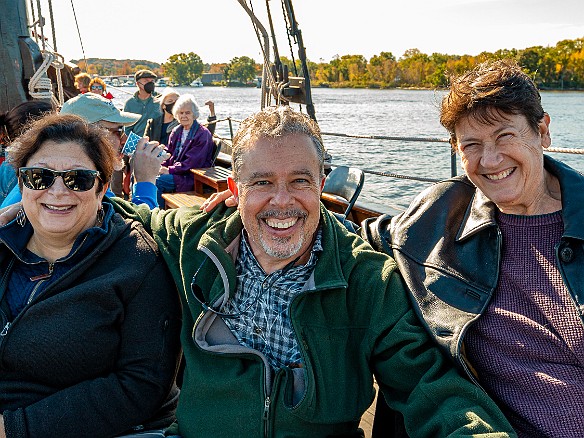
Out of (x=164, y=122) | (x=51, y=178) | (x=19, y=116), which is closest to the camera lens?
(x=51, y=178)

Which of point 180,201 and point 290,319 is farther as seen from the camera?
point 180,201

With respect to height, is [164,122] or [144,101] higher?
[144,101]

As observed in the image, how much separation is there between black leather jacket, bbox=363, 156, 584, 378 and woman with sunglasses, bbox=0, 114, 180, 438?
2.60 feet

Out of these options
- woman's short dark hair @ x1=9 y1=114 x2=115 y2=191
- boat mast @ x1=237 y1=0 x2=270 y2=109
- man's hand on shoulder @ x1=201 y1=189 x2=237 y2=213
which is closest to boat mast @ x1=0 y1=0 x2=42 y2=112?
boat mast @ x1=237 y1=0 x2=270 y2=109

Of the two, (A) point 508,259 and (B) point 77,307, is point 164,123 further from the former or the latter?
(A) point 508,259

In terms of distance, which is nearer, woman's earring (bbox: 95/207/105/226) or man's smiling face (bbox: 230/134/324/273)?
man's smiling face (bbox: 230/134/324/273)

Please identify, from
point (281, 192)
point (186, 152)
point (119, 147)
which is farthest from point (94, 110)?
point (186, 152)

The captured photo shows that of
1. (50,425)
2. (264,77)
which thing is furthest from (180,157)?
(50,425)

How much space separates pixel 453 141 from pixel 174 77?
109 meters

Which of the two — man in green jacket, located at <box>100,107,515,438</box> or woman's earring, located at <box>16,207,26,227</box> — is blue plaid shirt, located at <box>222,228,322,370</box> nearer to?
man in green jacket, located at <box>100,107,515,438</box>

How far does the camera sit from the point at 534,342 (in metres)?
1.61

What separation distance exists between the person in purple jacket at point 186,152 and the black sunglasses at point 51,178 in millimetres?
3627

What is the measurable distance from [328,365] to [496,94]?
923mm

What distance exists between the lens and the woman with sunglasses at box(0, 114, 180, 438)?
1.72 meters
